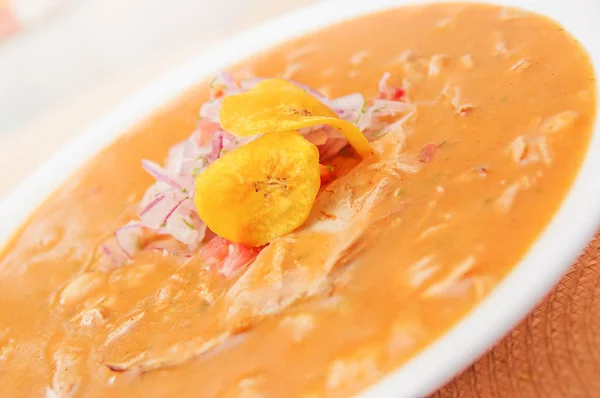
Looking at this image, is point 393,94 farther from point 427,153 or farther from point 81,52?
point 81,52

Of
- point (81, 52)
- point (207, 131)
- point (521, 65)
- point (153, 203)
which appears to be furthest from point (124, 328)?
point (81, 52)

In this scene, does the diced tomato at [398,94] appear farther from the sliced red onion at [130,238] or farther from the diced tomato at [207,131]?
the sliced red onion at [130,238]

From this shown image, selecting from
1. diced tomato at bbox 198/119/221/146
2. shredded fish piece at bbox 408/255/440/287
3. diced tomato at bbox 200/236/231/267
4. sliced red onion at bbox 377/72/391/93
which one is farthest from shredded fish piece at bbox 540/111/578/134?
diced tomato at bbox 198/119/221/146

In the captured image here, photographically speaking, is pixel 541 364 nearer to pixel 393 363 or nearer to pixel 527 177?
pixel 393 363

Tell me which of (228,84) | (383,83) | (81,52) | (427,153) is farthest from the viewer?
(81,52)

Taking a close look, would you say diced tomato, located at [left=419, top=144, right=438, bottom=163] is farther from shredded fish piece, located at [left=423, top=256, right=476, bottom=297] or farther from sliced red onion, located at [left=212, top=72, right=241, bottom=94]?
sliced red onion, located at [left=212, top=72, right=241, bottom=94]
